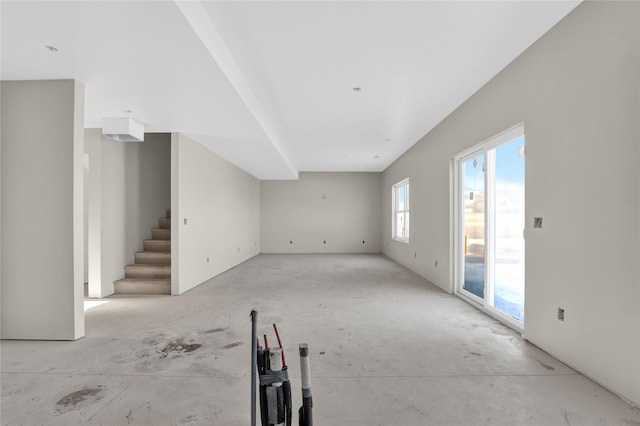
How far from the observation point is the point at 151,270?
5074 millimetres

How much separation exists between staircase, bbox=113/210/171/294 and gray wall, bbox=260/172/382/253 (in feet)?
15.9

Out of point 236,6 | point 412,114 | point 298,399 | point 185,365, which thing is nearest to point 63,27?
point 236,6

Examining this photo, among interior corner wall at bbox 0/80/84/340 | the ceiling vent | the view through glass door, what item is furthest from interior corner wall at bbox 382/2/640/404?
the ceiling vent

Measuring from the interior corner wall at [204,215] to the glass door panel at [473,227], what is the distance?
422 cm

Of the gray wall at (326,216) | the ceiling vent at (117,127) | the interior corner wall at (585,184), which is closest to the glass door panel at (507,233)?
the interior corner wall at (585,184)

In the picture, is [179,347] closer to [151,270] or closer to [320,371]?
[320,371]

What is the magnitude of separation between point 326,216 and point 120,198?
6365mm

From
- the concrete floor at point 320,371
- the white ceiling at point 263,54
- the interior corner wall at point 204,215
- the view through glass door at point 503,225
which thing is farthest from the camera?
the interior corner wall at point 204,215

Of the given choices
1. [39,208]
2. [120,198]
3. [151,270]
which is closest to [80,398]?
[39,208]

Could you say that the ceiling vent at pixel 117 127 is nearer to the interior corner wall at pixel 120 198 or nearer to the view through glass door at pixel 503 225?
the interior corner wall at pixel 120 198

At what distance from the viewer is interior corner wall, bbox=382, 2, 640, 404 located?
190 cm

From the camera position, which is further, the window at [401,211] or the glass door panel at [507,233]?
the window at [401,211]

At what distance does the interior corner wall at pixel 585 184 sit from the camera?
190 centimetres

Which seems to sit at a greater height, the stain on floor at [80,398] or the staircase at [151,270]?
the staircase at [151,270]
